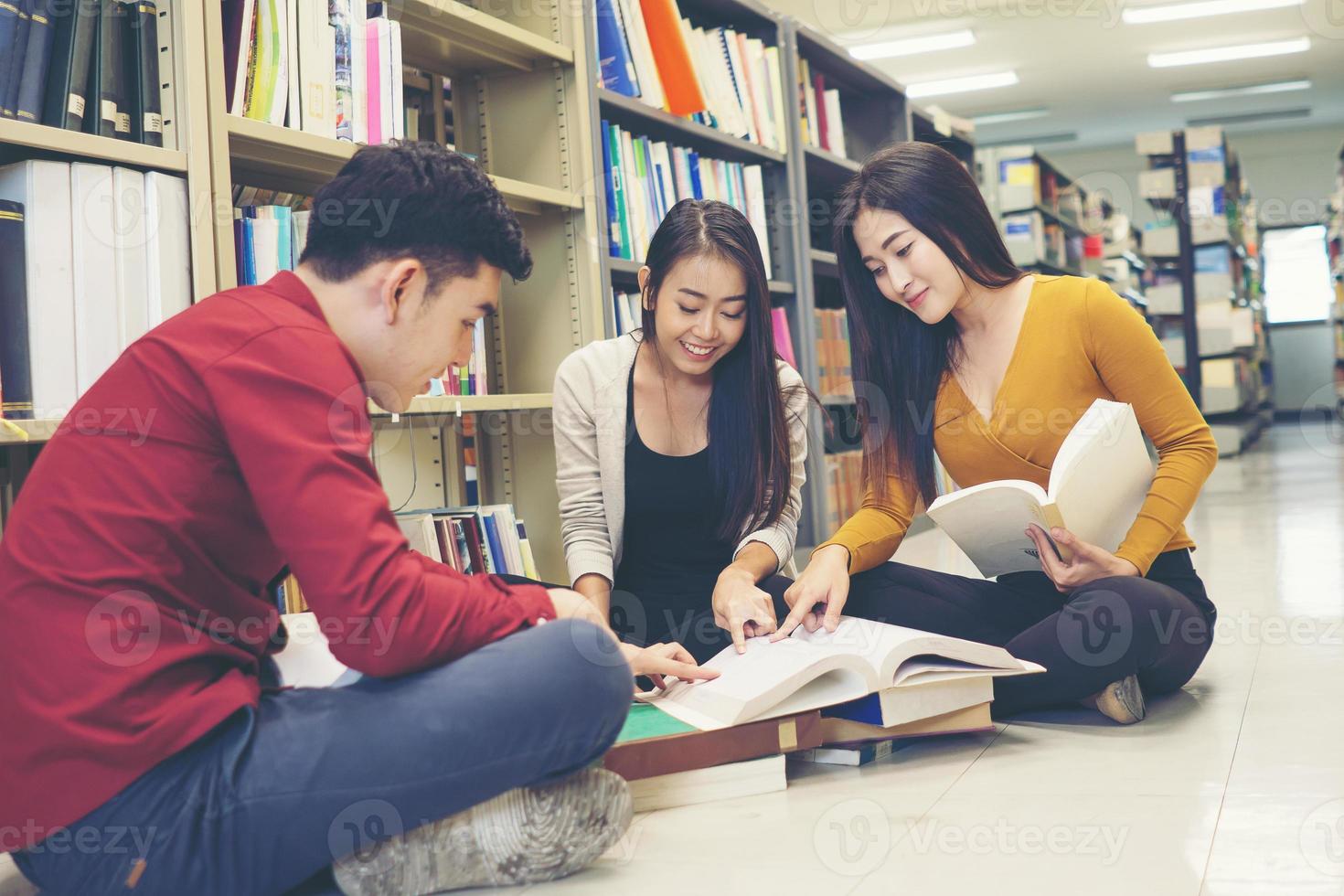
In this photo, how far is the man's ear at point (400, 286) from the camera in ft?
3.36

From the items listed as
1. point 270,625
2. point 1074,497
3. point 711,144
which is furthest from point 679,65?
point 270,625

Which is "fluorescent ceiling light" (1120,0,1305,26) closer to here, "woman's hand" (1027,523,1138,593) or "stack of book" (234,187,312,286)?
"woman's hand" (1027,523,1138,593)

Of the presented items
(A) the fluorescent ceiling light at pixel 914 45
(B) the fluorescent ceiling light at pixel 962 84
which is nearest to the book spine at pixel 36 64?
(A) the fluorescent ceiling light at pixel 914 45

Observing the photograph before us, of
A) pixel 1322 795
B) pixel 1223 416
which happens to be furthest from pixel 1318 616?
pixel 1223 416

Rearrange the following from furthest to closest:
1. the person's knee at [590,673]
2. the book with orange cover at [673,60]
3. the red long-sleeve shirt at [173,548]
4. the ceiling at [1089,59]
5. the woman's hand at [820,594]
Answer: the ceiling at [1089,59] → the book with orange cover at [673,60] → the woman's hand at [820,594] → the person's knee at [590,673] → the red long-sleeve shirt at [173,548]

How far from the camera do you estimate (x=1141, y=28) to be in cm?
754

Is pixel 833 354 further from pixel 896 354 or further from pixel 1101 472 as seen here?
pixel 1101 472

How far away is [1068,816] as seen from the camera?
1.18m

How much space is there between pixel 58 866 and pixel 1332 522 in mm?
3824

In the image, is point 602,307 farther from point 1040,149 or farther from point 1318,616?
point 1040,149

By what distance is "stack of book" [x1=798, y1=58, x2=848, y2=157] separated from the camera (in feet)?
11.4

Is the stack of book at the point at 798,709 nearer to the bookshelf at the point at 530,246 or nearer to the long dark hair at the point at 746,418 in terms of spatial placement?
the long dark hair at the point at 746,418

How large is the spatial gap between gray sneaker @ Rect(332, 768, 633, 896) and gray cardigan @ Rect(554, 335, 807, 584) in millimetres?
661

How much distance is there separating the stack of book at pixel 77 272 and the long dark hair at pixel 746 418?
68 centimetres
